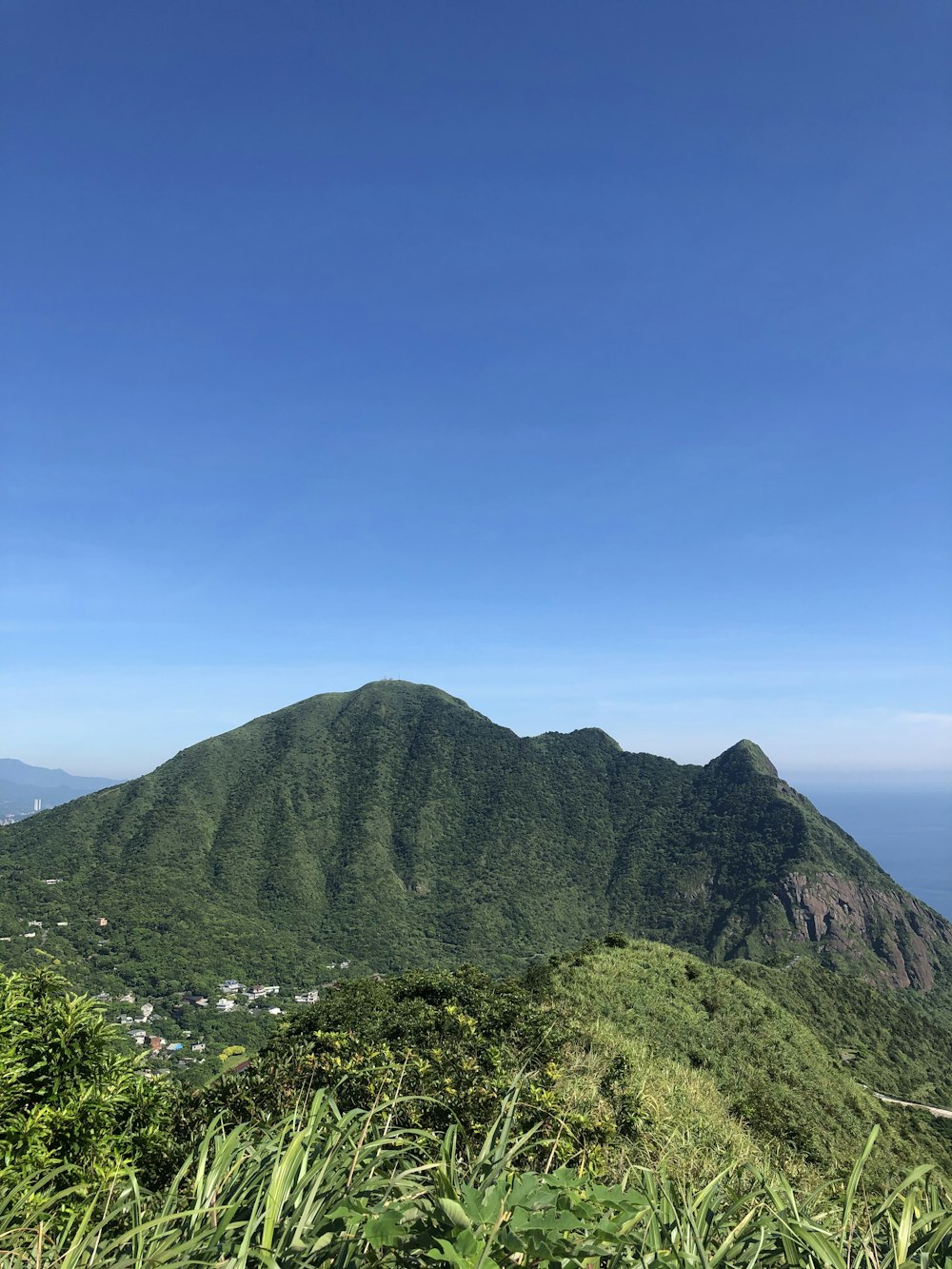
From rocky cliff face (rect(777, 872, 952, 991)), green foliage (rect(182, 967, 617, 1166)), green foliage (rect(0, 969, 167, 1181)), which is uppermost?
green foliage (rect(0, 969, 167, 1181))

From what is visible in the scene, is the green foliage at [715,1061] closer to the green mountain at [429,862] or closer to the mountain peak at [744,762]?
the green mountain at [429,862]

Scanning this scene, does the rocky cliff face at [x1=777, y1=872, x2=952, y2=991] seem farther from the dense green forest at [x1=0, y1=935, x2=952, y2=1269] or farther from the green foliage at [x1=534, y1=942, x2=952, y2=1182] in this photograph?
the dense green forest at [x1=0, y1=935, x2=952, y2=1269]

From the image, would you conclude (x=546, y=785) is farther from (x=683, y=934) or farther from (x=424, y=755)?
(x=683, y=934)

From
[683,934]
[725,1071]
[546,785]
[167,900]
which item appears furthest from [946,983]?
[167,900]

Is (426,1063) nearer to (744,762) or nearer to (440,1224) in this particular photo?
(440,1224)

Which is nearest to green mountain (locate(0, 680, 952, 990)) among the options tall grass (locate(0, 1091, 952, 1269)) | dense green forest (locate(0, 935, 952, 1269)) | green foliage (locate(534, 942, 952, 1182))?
green foliage (locate(534, 942, 952, 1182))
